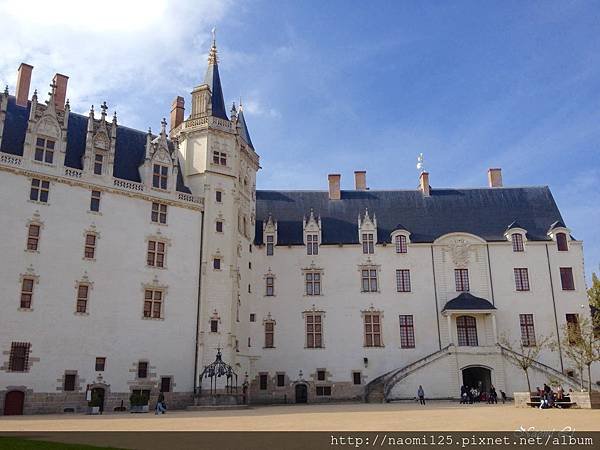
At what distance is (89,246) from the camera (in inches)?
1102

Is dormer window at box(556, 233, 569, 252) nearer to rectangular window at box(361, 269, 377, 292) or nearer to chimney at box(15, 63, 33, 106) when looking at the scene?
rectangular window at box(361, 269, 377, 292)

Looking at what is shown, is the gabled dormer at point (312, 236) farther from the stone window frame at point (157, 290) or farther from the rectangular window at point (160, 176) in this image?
the stone window frame at point (157, 290)

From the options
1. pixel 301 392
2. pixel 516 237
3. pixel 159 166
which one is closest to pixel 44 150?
pixel 159 166

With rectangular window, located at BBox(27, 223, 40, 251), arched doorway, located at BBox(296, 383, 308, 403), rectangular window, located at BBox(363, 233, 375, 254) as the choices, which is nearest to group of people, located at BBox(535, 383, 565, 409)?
arched doorway, located at BBox(296, 383, 308, 403)

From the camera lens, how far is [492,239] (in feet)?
122

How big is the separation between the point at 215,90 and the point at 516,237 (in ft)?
73.6

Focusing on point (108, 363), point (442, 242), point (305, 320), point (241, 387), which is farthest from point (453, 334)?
point (108, 363)

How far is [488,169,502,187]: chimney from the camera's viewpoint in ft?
138

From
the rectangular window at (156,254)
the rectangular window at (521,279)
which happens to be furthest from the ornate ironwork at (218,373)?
the rectangular window at (521,279)

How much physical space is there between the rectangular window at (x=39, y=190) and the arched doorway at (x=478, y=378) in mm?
25590

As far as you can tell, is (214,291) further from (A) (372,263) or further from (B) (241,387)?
(A) (372,263)

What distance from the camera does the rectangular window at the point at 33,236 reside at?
2620 cm

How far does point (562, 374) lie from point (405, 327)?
947cm

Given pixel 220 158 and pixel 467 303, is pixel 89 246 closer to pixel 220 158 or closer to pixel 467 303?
pixel 220 158
